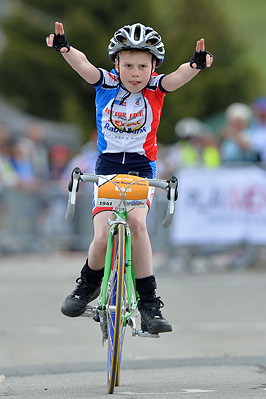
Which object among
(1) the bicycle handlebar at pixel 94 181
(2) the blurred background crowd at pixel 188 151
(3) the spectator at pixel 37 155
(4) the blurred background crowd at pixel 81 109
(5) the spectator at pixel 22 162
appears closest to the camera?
(1) the bicycle handlebar at pixel 94 181

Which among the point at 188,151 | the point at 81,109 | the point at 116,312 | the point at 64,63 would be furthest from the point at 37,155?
the point at 64,63

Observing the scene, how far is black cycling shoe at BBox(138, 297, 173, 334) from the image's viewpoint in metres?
6.65

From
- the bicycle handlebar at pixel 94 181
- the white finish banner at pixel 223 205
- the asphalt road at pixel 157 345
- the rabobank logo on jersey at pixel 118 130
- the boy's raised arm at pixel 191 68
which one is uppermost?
the white finish banner at pixel 223 205

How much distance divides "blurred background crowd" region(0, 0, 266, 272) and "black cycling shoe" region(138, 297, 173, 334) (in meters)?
8.01

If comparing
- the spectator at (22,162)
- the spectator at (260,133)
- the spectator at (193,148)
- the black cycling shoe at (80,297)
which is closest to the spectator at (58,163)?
the spectator at (22,162)

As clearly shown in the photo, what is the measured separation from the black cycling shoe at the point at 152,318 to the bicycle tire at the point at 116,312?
341 mm

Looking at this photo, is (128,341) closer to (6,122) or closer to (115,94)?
(115,94)

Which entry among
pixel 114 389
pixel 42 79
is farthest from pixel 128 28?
pixel 42 79

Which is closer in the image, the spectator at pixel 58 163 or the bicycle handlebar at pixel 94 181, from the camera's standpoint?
the bicycle handlebar at pixel 94 181

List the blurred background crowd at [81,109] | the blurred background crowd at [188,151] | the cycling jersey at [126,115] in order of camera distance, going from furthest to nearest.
→ the blurred background crowd at [81,109] → the blurred background crowd at [188,151] → the cycling jersey at [126,115]

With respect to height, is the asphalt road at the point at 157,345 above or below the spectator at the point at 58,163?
below

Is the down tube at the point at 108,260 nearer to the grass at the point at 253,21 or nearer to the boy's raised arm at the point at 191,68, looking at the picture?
the boy's raised arm at the point at 191,68

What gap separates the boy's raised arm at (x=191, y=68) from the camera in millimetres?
6641

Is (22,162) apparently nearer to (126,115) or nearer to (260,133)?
(260,133)
